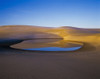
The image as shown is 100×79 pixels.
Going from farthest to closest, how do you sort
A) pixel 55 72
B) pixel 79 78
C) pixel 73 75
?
pixel 55 72 < pixel 73 75 < pixel 79 78

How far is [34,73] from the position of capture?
398 centimetres

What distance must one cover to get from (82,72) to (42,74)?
1503 millimetres

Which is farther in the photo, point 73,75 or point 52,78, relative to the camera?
point 73,75

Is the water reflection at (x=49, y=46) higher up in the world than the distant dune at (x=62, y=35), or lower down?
lower down

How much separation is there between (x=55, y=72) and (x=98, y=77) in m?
1.50

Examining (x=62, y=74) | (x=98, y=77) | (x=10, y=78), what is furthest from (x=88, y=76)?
(x=10, y=78)

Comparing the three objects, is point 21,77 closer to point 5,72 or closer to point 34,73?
point 34,73

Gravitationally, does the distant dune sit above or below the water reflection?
above

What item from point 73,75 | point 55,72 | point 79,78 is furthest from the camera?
point 55,72

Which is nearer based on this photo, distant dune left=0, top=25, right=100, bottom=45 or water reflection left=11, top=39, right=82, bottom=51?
water reflection left=11, top=39, right=82, bottom=51

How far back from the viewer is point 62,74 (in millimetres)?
3885

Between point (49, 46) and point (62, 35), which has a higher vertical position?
point (62, 35)

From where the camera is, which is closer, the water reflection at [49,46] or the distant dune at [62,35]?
the water reflection at [49,46]

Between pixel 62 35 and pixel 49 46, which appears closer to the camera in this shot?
pixel 49 46
